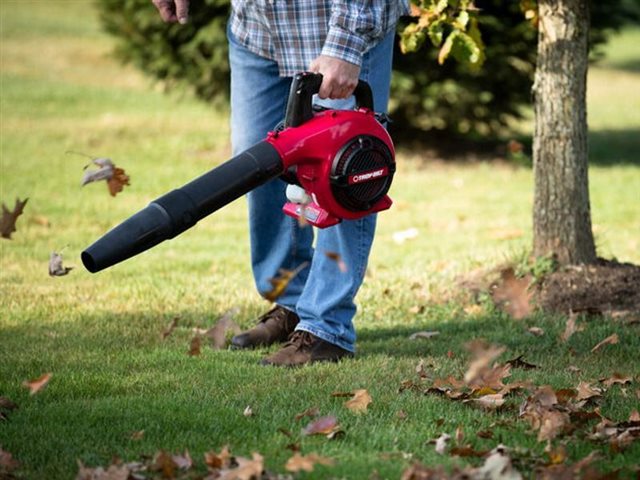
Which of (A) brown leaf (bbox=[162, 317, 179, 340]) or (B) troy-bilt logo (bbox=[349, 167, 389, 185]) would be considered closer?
(B) troy-bilt logo (bbox=[349, 167, 389, 185])

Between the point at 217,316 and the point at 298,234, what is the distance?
763 mm

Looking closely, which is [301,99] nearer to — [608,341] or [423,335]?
[423,335]

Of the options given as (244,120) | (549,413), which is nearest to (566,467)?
(549,413)

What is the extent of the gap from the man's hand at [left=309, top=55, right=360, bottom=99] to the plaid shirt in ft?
0.10

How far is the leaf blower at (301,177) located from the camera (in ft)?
9.77

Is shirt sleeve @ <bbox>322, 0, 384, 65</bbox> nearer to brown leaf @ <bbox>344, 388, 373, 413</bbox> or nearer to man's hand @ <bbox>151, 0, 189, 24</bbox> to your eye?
man's hand @ <bbox>151, 0, 189, 24</bbox>

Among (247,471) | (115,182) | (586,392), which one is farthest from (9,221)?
(586,392)

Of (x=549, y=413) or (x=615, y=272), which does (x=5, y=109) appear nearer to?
(x=615, y=272)

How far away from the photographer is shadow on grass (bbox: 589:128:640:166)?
9961mm

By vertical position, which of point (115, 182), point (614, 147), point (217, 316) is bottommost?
point (217, 316)

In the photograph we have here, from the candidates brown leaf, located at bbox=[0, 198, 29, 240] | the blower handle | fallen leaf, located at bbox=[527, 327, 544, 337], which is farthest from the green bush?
the blower handle

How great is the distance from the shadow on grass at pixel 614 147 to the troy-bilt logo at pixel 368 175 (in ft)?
22.1

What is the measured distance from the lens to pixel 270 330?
14.6 feet

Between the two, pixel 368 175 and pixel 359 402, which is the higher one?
pixel 368 175
